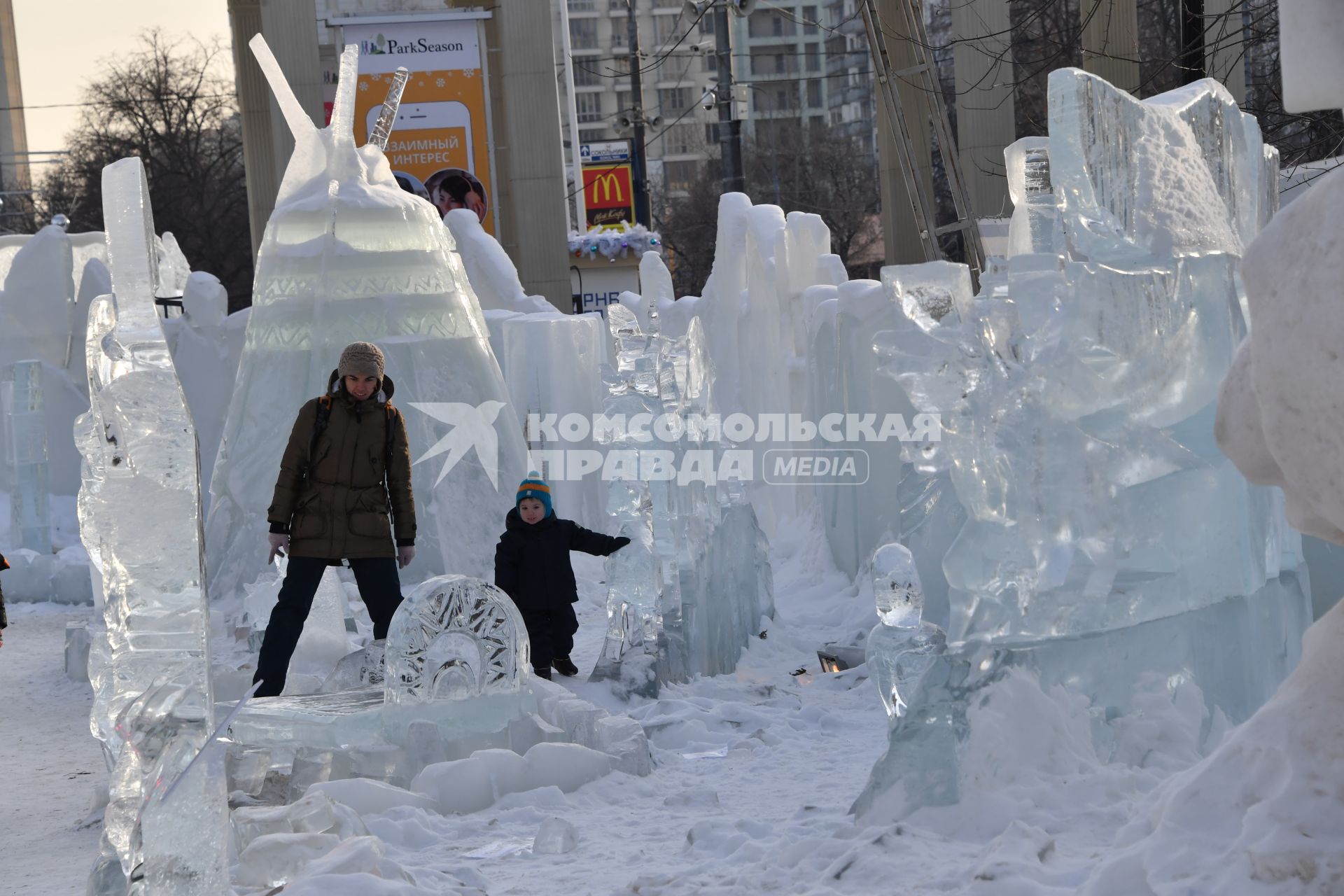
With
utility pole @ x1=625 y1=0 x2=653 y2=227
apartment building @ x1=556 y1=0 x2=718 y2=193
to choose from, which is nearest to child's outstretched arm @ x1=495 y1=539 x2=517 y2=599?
utility pole @ x1=625 y1=0 x2=653 y2=227

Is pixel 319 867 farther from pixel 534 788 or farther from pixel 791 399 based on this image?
pixel 791 399

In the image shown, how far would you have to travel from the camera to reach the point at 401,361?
8102 mm

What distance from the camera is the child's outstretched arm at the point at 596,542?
6145 mm

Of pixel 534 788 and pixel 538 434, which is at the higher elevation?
pixel 538 434

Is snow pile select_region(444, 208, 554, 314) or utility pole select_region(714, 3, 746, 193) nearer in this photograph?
snow pile select_region(444, 208, 554, 314)

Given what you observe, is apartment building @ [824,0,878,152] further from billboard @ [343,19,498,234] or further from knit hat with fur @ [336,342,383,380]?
knit hat with fur @ [336,342,383,380]

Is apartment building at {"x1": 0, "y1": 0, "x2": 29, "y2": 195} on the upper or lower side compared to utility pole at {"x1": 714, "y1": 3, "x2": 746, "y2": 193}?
upper

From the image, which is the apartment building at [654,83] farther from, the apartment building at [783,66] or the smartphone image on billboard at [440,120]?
the smartphone image on billboard at [440,120]

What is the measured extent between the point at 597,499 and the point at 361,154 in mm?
2596

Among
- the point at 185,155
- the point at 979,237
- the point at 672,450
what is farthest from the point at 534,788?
the point at 185,155

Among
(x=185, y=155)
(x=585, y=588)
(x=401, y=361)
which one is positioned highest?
(x=185, y=155)

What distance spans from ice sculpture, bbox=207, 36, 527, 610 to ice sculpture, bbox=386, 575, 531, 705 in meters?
3.09

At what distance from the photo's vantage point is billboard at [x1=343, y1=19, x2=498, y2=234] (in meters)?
14.8

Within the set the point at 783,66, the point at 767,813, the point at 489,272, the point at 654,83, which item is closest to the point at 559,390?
the point at 489,272
